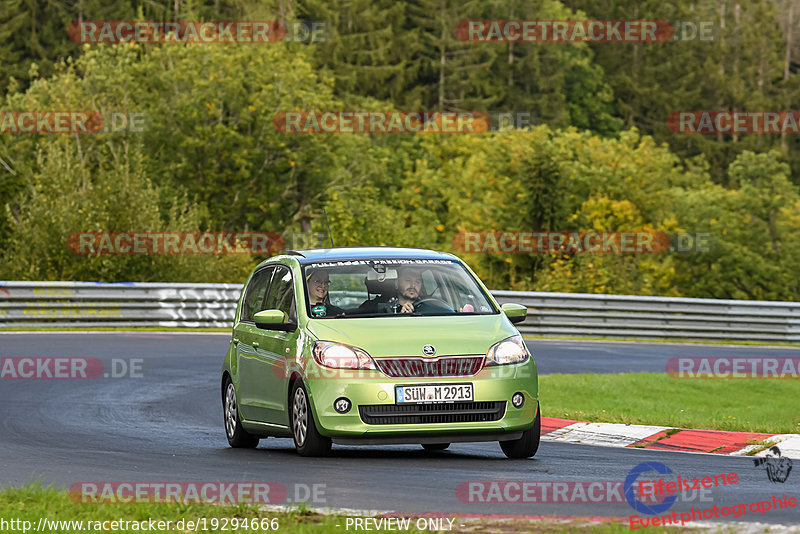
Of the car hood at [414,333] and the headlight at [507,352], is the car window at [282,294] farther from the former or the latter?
the headlight at [507,352]

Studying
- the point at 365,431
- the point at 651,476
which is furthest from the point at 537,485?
the point at 365,431

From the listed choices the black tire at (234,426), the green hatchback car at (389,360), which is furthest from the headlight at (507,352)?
the black tire at (234,426)

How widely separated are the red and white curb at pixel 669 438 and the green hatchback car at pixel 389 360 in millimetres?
2138

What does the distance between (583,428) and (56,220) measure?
20.9m

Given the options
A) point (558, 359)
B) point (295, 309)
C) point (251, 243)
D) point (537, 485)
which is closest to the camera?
point (537, 485)

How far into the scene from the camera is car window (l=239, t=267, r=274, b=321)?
1251cm

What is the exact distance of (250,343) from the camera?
12.2 metres

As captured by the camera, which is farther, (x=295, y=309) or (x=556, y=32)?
(x=556, y=32)

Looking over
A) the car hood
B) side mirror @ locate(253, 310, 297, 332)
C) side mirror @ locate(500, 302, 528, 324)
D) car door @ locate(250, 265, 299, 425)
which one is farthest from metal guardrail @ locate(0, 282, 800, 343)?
the car hood

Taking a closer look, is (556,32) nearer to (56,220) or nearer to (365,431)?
(56,220)

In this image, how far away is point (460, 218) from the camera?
68500mm

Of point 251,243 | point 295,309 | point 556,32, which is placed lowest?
point 251,243

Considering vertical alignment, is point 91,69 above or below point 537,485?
above

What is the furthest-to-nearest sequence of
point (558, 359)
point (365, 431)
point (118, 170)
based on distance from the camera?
1. point (118, 170)
2. point (558, 359)
3. point (365, 431)
